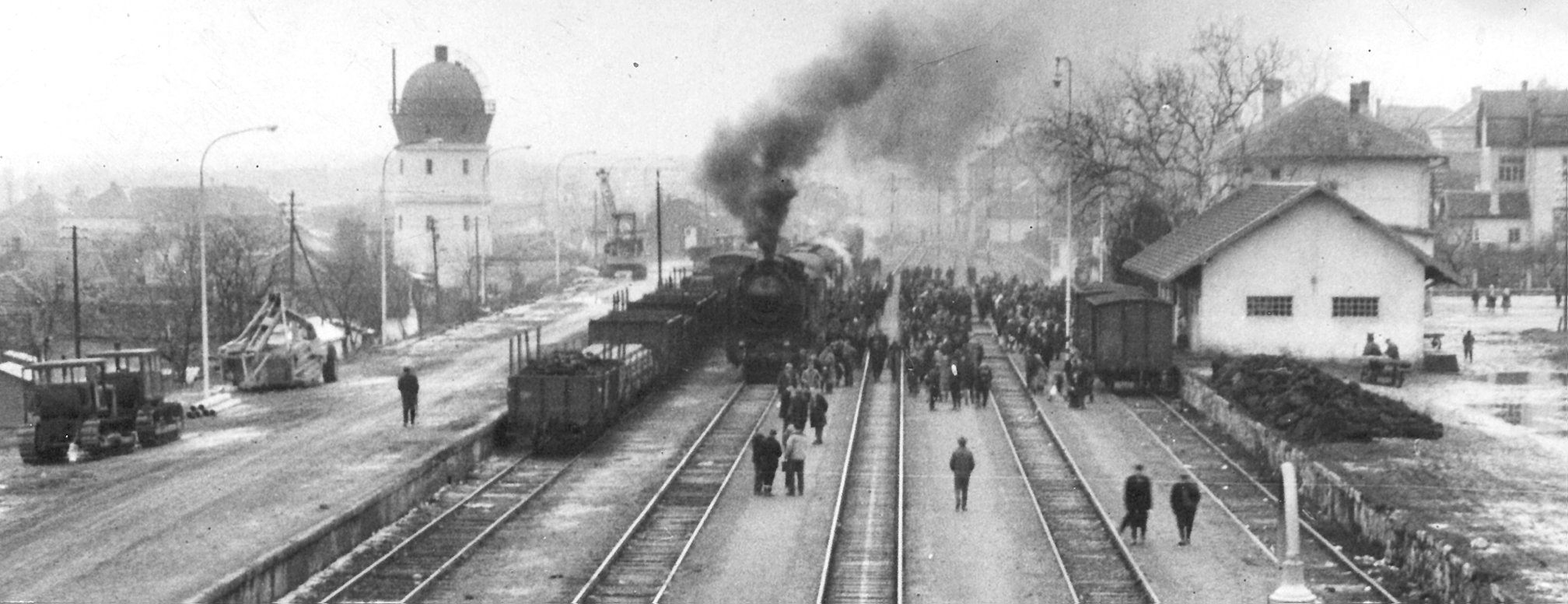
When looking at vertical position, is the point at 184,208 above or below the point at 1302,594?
above

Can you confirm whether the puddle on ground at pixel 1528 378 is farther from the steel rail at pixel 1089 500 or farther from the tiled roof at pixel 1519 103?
the tiled roof at pixel 1519 103

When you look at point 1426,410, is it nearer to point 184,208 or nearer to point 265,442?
point 265,442

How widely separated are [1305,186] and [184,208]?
91181 millimetres

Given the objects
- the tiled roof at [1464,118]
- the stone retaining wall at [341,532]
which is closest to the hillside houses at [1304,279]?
the stone retaining wall at [341,532]

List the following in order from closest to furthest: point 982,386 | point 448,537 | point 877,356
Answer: point 448,537 < point 982,386 < point 877,356

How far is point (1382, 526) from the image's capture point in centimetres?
2492

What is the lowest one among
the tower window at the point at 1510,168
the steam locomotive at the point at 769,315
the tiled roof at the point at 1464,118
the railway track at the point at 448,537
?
the railway track at the point at 448,537

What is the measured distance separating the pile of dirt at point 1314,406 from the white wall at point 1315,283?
28.7 feet

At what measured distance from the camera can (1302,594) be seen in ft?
51.4

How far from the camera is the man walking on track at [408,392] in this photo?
36156mm

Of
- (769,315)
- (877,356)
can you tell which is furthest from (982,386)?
(769,315)

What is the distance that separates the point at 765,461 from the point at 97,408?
1288 cm

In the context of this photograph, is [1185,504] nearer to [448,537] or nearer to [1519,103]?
[448,537]

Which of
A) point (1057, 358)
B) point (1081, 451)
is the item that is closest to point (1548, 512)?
point (1081, 451)
